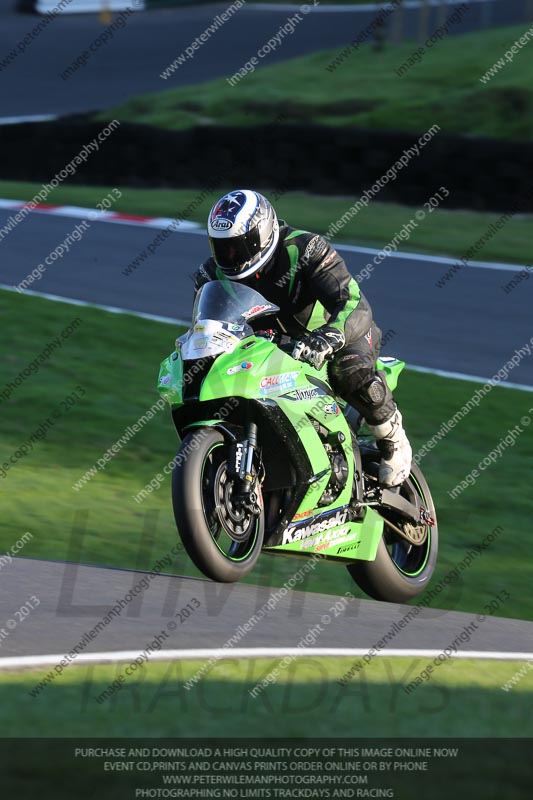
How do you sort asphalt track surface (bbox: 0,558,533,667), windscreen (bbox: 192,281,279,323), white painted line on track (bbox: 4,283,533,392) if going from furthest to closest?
white painted line on track (bbox: 4,283,533,392)
windscreen (bbox: 192,281,279,323)
asphalt track surface (bbox: 0,558,533,667)

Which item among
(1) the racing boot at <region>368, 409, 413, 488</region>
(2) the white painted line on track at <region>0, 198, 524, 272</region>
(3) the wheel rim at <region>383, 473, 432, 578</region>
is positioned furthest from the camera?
(2) the white painted line on track at <region>0, 198, 524, 272</region>

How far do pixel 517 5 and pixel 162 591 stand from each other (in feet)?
94.8

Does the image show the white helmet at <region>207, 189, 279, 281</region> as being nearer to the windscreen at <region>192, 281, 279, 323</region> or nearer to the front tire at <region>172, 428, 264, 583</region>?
the windscreen at <region>192, 281, 279, 323</region>

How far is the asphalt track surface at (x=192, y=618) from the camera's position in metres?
4.95

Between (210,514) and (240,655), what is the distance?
802 millimetres

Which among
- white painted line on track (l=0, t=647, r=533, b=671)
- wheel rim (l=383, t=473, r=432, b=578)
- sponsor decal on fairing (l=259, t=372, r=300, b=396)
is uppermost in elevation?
sponsor decal on fairing (l=259, t=372, r=300, b=396)

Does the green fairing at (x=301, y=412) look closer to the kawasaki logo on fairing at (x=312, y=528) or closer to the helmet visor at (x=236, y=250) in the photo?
the kawasaki logo on fairing at (x=312, y=528)

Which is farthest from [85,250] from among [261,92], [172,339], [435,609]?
[435,609]

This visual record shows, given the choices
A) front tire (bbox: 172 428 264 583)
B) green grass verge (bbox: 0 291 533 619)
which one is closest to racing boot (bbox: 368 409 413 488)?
green grass verge (bbox: 0 291 533 619)

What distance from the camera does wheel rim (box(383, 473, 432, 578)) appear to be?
22.4 feet

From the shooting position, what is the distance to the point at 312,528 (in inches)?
233

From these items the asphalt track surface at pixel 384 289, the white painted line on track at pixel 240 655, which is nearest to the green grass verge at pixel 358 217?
the asphalt track surface at pixel 384 289

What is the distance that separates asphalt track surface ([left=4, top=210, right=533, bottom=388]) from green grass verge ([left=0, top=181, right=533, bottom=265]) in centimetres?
89
